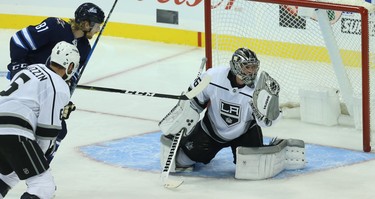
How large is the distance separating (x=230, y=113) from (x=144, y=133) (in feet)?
3.56

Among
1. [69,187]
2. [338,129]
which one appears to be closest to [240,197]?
[69,187]

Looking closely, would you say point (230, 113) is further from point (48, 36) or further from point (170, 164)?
point (48, 36)

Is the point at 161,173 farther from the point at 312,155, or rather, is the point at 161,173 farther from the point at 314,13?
the point at 314,13

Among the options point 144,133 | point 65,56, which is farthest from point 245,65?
point 144,133

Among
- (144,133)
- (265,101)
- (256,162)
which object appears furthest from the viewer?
(144,133)

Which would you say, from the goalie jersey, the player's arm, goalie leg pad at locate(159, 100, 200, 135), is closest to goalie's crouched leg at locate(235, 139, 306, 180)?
the goalie jersey

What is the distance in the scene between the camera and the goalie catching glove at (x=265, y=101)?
5.04 metres

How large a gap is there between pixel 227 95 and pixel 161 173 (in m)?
0.50

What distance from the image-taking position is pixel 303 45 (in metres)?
6.73

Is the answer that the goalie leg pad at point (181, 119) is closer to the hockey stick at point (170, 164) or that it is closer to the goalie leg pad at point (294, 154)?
the hockey stick at point (170, 164)

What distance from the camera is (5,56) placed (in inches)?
337

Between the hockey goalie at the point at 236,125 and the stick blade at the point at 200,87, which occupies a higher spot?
the stick blade at the point at 200,87

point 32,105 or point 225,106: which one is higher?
point 32,105

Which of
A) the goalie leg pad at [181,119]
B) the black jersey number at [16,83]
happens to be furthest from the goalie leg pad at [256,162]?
the black jersey number at [16,83]
